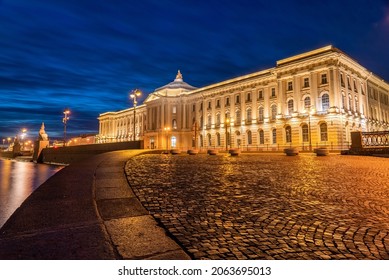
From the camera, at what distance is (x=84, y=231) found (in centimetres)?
298

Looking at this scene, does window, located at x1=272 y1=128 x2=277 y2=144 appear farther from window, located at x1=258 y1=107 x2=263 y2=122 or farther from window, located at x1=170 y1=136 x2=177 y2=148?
window, located at x1=170 y1=136 x2=177 y2=148

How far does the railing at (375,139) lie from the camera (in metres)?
20.9

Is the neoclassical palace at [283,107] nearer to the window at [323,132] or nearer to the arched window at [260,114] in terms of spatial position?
the arched window at [260,114]

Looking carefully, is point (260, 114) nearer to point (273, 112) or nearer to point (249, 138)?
point (273, 112)

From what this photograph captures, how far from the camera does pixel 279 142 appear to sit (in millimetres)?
43281

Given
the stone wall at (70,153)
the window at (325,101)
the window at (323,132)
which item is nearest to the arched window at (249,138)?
the window at (323,132)

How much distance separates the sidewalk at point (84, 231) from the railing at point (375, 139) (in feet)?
77.0

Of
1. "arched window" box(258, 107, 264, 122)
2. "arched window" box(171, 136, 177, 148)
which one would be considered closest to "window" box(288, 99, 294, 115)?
"arched window" box(258, 107, 264, 122)

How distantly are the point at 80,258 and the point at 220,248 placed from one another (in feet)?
4.71

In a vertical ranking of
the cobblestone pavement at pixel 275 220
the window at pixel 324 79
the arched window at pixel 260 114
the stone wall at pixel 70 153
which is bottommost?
the cobblestone pavement at pixel 275 220

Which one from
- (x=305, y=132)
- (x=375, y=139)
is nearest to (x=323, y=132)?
(x=305, y=132)

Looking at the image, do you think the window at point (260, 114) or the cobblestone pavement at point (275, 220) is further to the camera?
the window at point (260, 114)

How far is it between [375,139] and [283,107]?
22431mm
